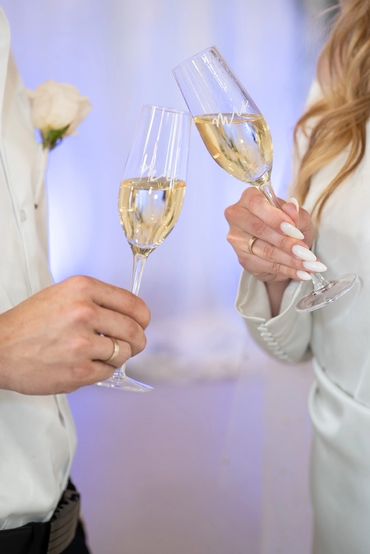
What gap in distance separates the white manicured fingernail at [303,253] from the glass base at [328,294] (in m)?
0.08

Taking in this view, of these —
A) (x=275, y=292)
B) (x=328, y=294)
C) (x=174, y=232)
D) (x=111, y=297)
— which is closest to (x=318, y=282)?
(x=328, y=294)

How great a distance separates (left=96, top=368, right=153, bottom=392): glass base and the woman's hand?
309 millimetres

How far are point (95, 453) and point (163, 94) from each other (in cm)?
196

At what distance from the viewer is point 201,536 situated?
269cm

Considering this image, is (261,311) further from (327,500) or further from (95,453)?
(95,453)

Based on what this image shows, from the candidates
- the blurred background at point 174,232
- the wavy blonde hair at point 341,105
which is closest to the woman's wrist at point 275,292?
the wavy blonde hair at point 341,105

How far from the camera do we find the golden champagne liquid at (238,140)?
1.13 metres

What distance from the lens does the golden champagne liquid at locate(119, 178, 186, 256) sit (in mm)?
1077

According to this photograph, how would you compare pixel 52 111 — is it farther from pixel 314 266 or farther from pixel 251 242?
pixel 314 266

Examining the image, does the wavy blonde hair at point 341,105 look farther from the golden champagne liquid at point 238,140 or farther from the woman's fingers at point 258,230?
the golden champagne liquid at point 238,140

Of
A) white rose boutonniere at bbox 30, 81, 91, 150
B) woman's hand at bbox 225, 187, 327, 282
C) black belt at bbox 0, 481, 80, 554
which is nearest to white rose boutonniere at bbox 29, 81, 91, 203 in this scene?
white rose boutonniere at bbox 30, 81, 91, 150

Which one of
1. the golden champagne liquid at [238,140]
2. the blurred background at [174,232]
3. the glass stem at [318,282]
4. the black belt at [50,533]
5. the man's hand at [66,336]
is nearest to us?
the man's hand at [66,336]

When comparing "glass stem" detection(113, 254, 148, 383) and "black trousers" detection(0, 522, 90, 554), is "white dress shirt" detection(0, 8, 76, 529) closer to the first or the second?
"black trousers" detection(0, 522, 90, 554)

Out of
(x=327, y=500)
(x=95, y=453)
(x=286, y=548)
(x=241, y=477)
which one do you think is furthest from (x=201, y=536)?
(x=327, y=500)
